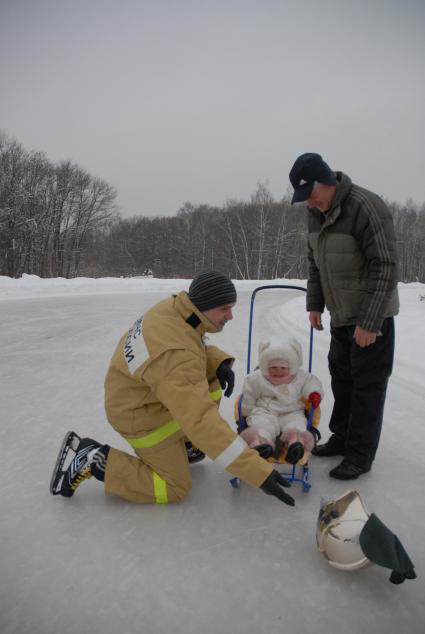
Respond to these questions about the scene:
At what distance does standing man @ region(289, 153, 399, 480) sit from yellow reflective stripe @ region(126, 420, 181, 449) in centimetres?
92

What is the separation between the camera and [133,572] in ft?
5.29

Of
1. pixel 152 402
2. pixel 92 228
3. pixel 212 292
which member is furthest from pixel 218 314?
pixel 92 228

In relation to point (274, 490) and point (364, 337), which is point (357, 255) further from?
point (274, 490)

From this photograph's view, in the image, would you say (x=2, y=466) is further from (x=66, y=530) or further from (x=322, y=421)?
(x=322, y=421)

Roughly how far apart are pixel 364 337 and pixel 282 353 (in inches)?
18.4

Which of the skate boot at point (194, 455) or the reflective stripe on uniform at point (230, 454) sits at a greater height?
the reflective stripe on uniform at point (230, 454)

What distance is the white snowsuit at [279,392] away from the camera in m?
2.38

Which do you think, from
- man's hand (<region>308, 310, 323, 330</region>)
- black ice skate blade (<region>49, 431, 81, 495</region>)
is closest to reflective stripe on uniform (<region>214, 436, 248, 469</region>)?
black ice skate blade (<region>49, 431, 81, 495</region>)

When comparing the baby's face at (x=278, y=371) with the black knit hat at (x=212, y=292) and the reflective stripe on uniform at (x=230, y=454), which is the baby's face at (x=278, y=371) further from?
the reflective stripe on uniform at (x=230, y=454)

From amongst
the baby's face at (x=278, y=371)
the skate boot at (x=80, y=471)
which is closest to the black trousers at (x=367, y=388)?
the baby's face at (x=278, y=371)

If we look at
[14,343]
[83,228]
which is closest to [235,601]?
[14,343]

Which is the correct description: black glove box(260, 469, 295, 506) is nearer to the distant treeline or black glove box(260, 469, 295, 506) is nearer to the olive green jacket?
the olive green jacket

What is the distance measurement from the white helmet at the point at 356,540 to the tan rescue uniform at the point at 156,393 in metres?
0.59

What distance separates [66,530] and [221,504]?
0.71 m
